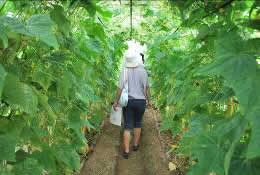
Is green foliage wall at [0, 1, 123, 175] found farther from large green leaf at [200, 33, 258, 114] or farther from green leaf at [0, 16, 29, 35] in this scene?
large green leaf at [200, 33, 258, 114]

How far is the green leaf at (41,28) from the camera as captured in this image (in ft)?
5.71

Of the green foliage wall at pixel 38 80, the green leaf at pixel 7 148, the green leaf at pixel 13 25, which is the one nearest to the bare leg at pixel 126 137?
the green foliage wall at pixel 38 80

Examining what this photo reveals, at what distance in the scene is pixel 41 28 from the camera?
6.05 ft

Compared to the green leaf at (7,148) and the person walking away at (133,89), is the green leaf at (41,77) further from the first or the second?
the person walking away at (133,89)

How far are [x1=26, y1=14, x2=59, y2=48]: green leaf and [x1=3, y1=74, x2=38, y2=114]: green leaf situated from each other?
0.32m

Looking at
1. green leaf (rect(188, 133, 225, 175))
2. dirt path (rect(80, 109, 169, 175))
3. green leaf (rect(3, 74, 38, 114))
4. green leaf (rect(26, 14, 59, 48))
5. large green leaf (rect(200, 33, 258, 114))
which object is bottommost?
dirt path (rect(80, 109, 169, 175))

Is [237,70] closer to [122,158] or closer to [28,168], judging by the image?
[28,168]

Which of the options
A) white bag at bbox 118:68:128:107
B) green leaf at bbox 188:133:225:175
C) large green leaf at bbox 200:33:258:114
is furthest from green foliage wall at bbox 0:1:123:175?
white bag at bbox 118:68:128:107

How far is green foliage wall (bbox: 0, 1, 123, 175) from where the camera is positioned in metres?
1.91

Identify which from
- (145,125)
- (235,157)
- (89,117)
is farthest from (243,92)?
(145,125)

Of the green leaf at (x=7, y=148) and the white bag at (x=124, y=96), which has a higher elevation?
the green leaf at (x=7, y=148)

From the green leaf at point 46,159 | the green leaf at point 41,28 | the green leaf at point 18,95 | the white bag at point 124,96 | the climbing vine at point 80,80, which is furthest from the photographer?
the white bag at point 124,96

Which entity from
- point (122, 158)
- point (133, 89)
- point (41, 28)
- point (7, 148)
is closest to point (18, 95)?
point (7, 148)

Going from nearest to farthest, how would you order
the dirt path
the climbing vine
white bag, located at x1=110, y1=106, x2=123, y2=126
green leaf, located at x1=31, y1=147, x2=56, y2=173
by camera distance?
the climbing vine, green leaf, located at x1=31, y1=147, x2=56, y2=173, the dirt path, white bag, located at x1=110, y1=106, x2=123, y2=126
